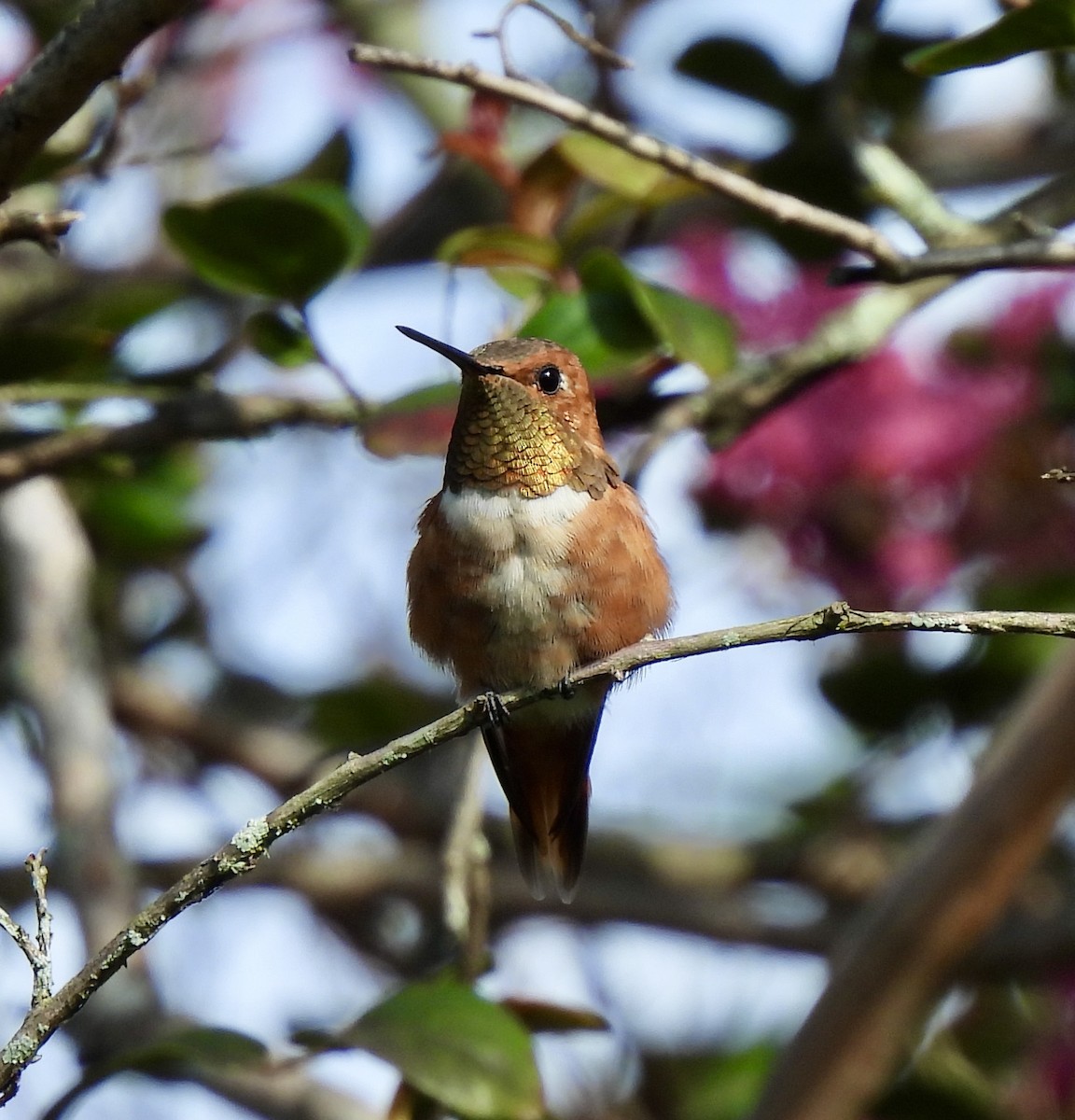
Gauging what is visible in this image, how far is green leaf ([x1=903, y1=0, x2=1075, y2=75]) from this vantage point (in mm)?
2105

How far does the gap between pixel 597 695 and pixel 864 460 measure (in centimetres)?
138

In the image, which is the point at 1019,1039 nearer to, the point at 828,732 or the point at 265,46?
the point at 828,732

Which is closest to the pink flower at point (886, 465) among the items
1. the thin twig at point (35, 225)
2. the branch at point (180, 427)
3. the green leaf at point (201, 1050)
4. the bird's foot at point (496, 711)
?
the branch at point (180, 427)

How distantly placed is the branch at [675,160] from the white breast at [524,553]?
1.89ft

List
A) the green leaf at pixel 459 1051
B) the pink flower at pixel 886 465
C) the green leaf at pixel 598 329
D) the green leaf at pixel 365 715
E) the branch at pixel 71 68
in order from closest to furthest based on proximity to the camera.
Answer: the branch at pixel 71 68
the green leaf at pixel 459 1051
the green leaf at pixel 598 329
the pink flower at pixel 886 465
the green leaf at pixel 365 715

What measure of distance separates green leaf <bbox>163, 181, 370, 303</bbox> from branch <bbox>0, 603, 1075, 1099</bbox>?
126 cm

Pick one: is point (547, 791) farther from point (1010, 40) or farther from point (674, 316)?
point (1010, 40)

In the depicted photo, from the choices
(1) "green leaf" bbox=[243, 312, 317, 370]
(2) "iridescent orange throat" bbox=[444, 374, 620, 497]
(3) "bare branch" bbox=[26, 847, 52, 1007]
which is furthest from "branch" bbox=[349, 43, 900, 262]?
(3) "bare branch" bbox=[26, 847, 52, 1007]

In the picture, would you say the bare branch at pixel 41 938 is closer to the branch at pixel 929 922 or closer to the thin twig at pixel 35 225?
the thin twig at pixel 35 225

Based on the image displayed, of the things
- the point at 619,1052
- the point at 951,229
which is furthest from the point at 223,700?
the point at 951,229

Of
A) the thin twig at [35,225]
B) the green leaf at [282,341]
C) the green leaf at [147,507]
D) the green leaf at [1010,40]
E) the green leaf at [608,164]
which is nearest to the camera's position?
the thin twig at [35,225]

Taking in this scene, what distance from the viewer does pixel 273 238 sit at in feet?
9.17

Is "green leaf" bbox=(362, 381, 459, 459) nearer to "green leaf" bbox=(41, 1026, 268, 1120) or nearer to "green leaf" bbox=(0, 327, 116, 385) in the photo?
"green leaf" bbox=(0, 327, 116, 385)

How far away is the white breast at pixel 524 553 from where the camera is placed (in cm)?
264
